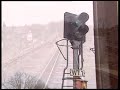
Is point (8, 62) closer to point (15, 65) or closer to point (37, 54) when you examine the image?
point (15, 65)

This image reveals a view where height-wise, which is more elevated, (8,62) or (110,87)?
(8,62)

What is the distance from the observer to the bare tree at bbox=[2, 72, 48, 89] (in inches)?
54.6

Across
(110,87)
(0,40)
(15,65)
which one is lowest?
(110,87)

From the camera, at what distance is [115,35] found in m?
1.35

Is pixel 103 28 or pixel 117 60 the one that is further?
pixel 103 28

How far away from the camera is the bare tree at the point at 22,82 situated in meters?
1.39

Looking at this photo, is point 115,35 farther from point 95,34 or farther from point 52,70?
point 52,70

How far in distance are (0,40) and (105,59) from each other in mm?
570

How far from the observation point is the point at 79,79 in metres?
1.39

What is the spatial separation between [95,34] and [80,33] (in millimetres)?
135

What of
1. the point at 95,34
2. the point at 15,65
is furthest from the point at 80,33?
the point at 15,65

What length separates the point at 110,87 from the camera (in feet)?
4.36

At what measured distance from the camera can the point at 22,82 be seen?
4.73 feet

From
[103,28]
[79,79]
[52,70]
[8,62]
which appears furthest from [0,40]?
[103,28]
